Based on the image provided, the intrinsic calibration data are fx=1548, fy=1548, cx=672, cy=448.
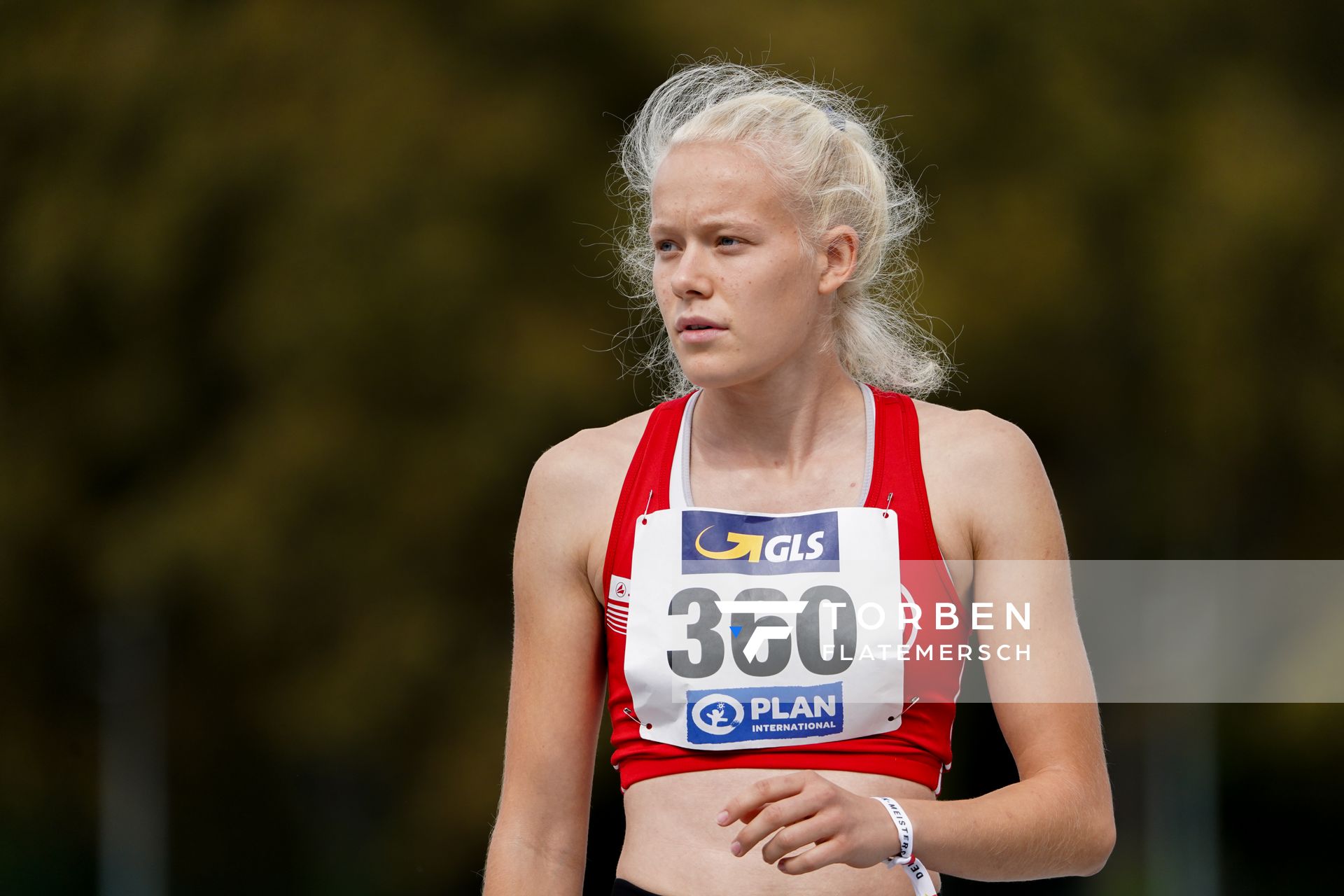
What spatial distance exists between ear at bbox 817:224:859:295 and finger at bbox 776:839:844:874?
0.78 metres

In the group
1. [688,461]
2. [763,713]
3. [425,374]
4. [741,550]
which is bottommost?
[763,713]

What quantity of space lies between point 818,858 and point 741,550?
51 cm

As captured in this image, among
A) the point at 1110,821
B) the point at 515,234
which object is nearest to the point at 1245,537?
the point at 515,234

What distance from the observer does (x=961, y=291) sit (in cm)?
461

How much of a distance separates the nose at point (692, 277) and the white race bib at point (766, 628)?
0.92ft

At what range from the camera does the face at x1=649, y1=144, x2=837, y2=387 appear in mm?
1918

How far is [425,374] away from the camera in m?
4.66

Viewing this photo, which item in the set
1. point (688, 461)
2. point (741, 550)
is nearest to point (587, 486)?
point (688, 461)

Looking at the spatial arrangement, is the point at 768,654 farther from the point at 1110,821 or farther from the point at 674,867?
the point at 1110,821

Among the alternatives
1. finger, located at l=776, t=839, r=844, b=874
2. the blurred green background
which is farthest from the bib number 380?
the blurred green background

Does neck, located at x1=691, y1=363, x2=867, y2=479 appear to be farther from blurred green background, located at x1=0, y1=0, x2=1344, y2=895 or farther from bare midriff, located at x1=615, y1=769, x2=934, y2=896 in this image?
blurred green background, located at x1=0, y1=0, x2=1344, y2=895

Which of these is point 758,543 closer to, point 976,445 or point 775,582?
point 775,582

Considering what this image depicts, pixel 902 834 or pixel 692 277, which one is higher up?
pixel 692 277

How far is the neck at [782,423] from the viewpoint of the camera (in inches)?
80.8
